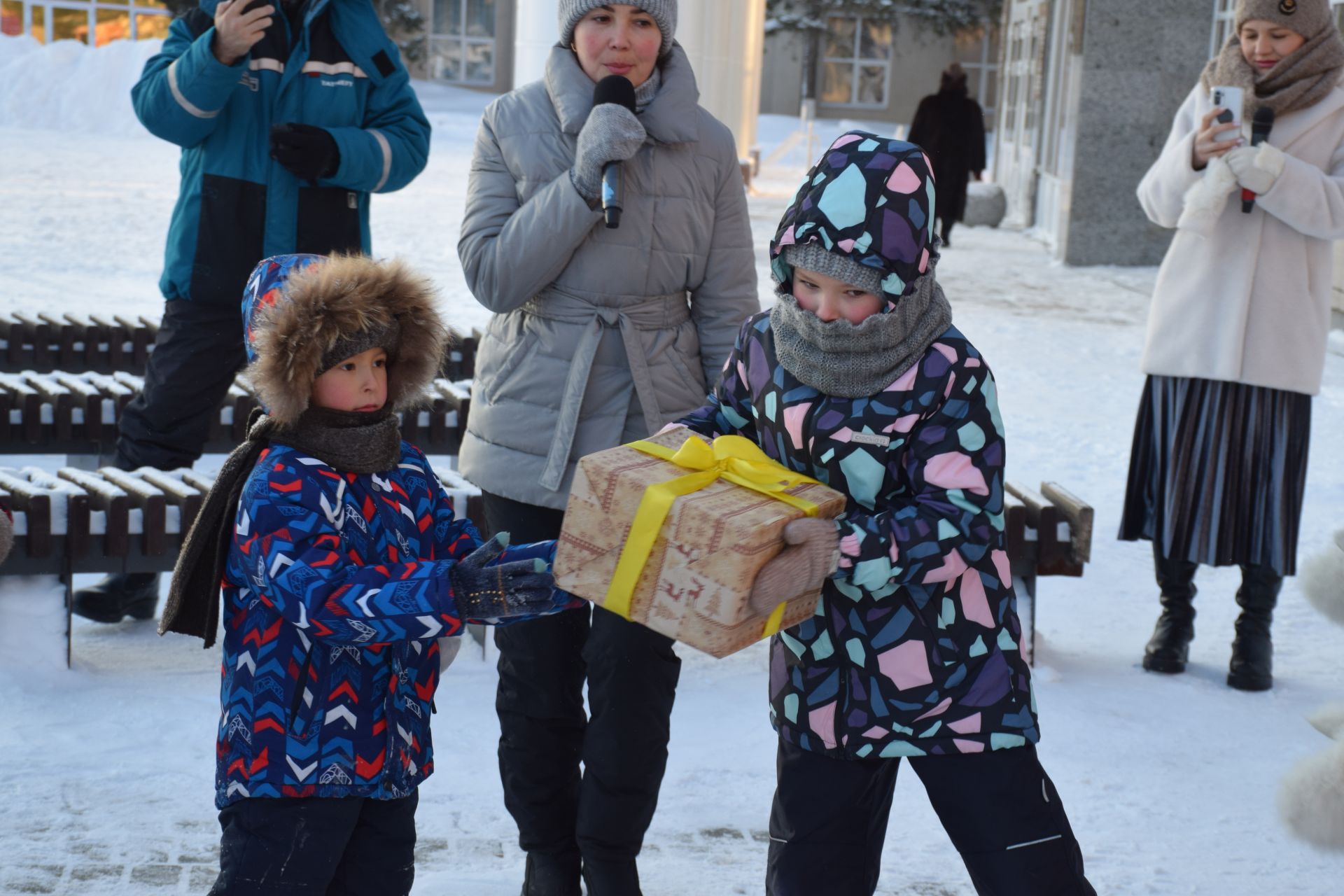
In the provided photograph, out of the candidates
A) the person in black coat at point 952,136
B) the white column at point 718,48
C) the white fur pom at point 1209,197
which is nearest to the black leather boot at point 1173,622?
the white fur pom at point 1209,197

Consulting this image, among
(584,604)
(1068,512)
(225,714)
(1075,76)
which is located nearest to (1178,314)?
(1068,512)

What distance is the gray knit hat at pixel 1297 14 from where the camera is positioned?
4129 mm

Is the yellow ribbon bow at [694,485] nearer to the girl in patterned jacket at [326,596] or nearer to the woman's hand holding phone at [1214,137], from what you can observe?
the girl in patterned jacket at [326,596]

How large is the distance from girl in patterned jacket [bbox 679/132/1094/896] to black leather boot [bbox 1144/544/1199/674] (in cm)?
229

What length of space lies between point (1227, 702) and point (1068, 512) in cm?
69

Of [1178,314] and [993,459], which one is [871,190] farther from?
[1178,314]

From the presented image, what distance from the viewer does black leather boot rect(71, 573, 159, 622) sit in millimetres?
4488

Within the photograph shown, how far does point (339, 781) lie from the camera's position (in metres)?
2.28

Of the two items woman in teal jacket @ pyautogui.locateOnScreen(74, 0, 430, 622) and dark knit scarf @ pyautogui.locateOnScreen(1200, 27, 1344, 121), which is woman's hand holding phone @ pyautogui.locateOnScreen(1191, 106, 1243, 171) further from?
woman in teal jacket @ pyautogui.locateOnScreen(74, 0, 430, 622)

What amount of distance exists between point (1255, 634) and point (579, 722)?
2.33 m

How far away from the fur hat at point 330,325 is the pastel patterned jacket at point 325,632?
114 millimetres

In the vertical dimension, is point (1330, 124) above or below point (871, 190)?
above

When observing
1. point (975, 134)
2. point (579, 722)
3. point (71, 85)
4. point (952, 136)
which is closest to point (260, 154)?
point (579, 722)

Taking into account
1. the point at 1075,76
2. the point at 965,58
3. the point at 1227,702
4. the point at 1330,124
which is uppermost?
the point at 965,58
